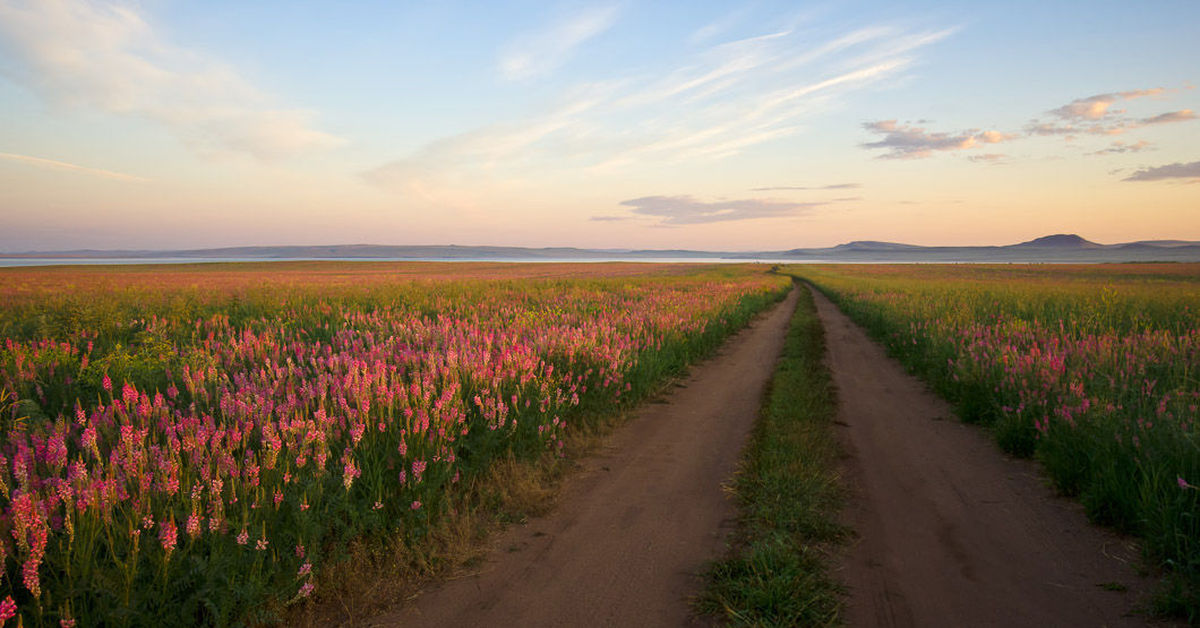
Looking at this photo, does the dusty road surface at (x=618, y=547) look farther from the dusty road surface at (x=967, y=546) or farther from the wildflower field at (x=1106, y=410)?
the wildflower field at (x=1106, y=410)

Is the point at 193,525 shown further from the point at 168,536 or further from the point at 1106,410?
the point at 1106,410

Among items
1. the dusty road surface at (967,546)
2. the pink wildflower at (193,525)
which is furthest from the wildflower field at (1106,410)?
the pink wildflower at (193,525)

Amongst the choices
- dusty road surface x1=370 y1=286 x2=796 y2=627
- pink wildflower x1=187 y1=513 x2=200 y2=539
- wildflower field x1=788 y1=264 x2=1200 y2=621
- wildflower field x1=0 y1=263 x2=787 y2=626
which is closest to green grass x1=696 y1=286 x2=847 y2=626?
dusty road surface x1=370 y1=286 x2=796 y2=627

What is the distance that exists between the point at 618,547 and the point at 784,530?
129 centimetres

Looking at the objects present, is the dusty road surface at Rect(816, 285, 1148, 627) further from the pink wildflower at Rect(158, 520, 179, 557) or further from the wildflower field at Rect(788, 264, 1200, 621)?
the pink wildflower at Rect(158, 520, 179, 557)

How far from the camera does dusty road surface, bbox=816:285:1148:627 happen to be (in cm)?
343

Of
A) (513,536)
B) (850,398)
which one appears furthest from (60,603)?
(850,398)

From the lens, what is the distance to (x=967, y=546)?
4.24 m

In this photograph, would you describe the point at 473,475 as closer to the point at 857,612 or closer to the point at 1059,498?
the point at 857,612

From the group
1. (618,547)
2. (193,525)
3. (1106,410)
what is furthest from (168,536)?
(1106,410)

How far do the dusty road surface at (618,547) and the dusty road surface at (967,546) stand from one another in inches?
43.2

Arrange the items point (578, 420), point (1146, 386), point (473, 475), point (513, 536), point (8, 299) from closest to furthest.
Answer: point (513, 536)
point (473, 475)
point (1146, 386)
point (578, 420)
point (8, 299)

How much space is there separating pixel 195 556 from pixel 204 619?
0.38 metres

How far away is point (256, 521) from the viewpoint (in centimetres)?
346
